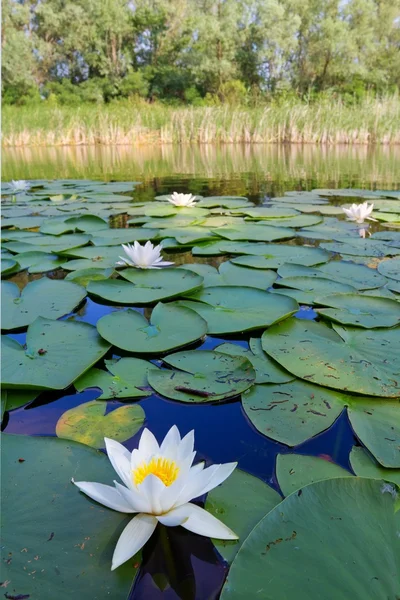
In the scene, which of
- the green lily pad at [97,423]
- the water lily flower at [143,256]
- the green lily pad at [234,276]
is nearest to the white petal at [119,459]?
the green lily pad at [97,423]

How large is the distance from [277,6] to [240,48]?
228cm

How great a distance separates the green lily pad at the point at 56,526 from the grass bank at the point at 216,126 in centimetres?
894

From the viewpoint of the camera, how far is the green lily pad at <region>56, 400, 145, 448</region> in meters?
0.70

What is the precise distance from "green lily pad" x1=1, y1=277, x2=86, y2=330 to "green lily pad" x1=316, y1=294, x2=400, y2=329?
28.2 inches

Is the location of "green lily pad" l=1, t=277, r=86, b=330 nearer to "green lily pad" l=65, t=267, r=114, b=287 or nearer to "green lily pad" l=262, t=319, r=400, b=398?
"green lily pad" l=65, t=267, r=114, b=287

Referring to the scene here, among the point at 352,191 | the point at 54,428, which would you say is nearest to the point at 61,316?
the point at 54,428

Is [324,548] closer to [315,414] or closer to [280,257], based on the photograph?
[315,414]

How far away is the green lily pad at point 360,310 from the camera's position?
3.44 feet

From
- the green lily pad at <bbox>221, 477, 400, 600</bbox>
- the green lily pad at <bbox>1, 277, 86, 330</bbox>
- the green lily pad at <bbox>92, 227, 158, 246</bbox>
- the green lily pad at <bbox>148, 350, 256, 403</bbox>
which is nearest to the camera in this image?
the green lily pad at <bbox>221, 477, 400, 600</bbox>

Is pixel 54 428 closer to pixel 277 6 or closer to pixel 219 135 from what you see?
pixel 219 135

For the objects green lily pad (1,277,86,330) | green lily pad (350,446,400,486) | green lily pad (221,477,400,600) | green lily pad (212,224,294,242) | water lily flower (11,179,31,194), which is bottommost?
green lily pad (350,446,400,486)

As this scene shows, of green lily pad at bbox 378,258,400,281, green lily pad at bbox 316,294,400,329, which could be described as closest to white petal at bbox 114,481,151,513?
green lily pad at bbox 316,294,400,329

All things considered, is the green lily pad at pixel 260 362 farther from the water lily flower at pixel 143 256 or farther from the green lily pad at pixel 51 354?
the water lily flower at pixel 143 256

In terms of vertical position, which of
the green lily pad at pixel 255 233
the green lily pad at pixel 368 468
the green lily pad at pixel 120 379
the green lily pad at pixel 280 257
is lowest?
the green lily pad at pixel 368 468
